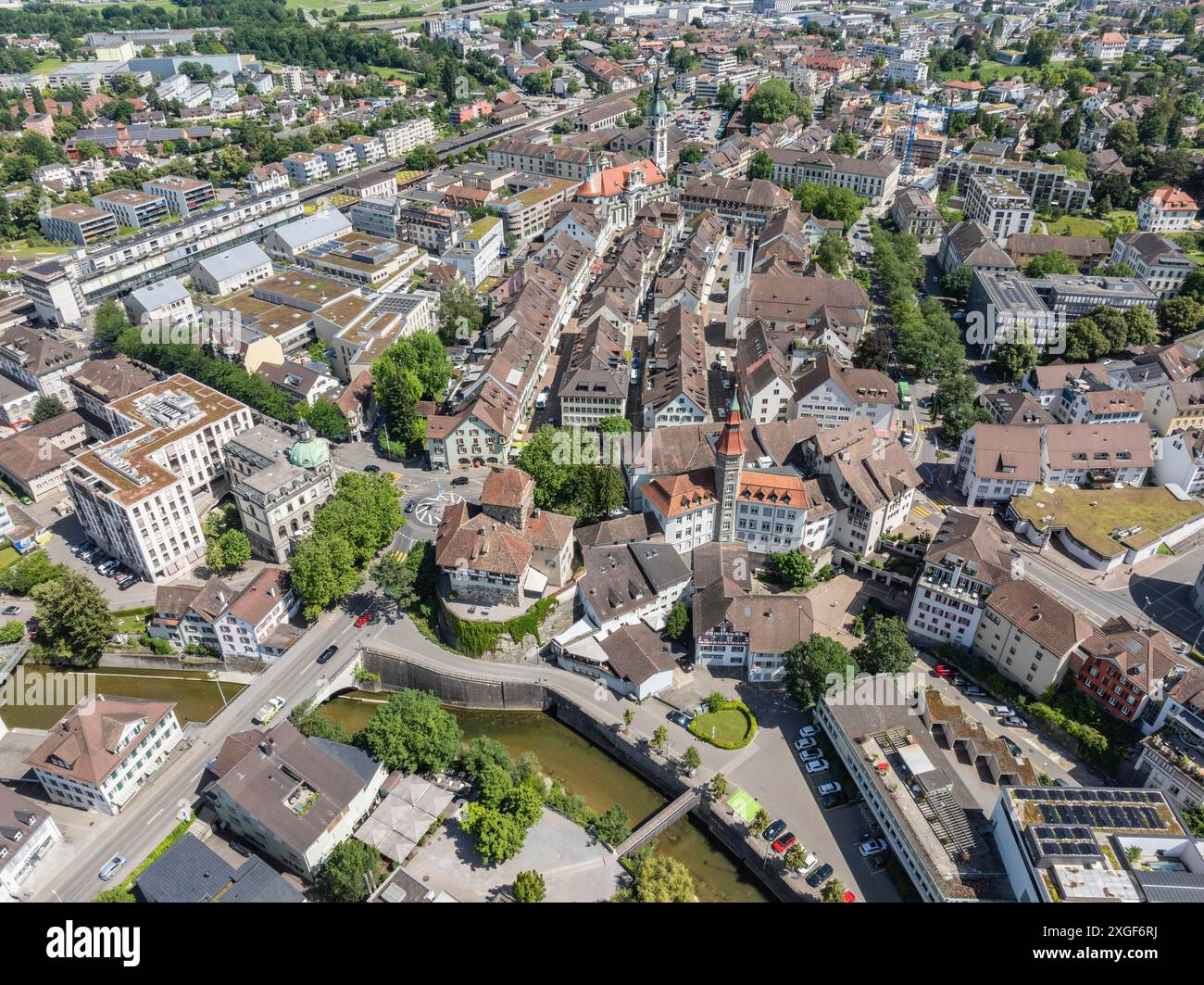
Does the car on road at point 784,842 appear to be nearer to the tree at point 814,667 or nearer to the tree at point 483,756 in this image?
the tree at point 814,667

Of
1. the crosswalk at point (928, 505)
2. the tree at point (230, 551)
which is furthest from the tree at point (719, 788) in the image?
the tree at point (230, 551)

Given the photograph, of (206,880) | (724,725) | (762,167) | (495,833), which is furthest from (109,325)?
(762,167)

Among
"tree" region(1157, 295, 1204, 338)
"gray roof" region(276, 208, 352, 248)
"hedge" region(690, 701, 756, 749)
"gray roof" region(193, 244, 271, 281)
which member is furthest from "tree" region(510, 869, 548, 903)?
"gray roof" region(276, 208, 352, 248)

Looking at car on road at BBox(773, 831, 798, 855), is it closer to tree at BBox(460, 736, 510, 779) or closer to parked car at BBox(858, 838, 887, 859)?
parked car at BBox(858, 838, 887, 859)

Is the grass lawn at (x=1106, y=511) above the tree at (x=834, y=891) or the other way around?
above
